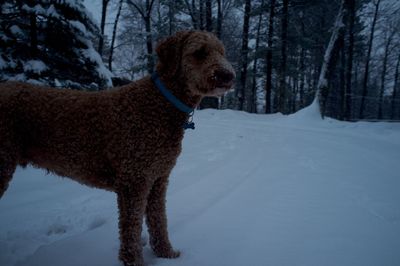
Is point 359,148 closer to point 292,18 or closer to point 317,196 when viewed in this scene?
point 317,196

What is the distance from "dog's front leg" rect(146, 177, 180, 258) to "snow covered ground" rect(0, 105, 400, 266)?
11 centimetres

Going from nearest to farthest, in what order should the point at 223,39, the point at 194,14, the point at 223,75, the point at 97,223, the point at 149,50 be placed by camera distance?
1. the point at 223,75
2. the point at 97,223
3. the point at 149,50
4. the point at 194,14
5. the point at 223,39

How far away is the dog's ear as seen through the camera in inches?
83.7

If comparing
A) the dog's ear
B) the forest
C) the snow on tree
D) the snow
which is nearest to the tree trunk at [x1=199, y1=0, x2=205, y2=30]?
the forest

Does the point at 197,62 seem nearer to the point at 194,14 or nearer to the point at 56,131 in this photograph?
the point at 56,131

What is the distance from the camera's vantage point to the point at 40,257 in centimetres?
215

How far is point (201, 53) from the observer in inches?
83.7

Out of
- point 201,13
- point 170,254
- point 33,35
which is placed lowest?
point 170,254

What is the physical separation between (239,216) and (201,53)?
1.74m

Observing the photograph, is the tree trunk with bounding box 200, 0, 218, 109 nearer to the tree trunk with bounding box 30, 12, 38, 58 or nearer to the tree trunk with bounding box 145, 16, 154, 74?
the tree trunk with bounding box 145, 16, 154, 74

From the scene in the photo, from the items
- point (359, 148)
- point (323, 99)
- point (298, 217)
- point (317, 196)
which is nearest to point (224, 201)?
point (298, 217)

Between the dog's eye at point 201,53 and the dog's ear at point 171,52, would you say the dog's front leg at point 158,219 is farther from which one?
the dog's eye at point 201,53

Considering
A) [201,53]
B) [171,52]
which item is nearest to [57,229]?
[171,52]

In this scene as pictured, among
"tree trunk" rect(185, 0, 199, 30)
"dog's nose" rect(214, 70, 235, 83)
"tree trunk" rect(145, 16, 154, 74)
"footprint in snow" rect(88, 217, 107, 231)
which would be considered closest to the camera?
"dog's nose" rect(214, 70, 235, 83)
